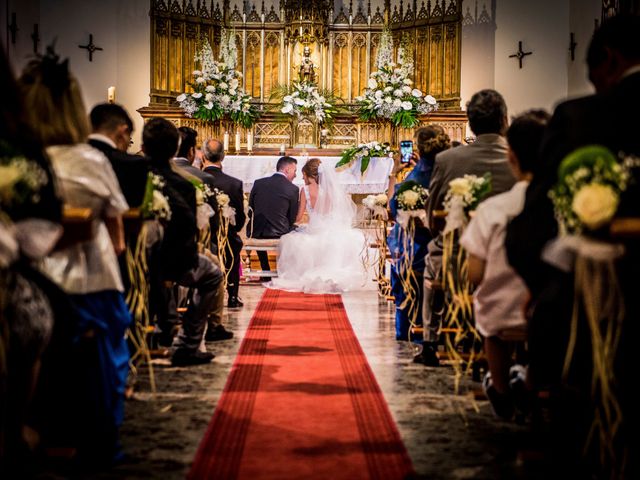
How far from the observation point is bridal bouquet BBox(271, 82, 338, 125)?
11945 mm

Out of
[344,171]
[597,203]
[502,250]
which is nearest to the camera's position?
[597,203]

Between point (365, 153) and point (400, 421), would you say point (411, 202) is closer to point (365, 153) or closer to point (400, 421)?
point (400, 421)

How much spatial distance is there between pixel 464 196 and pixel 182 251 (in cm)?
164

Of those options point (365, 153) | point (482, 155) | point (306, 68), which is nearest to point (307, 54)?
point (306, 68)

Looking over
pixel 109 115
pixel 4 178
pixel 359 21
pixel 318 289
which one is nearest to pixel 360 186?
pixel 318 289

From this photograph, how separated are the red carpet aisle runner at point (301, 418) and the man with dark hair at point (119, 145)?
114 centimetres

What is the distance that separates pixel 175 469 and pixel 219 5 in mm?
11021

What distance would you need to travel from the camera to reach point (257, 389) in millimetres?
4641

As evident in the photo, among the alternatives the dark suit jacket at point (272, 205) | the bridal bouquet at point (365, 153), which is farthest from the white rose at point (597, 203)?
the bridal bouquet at point (365, 153)

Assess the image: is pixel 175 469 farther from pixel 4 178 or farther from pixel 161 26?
pixel 161 26

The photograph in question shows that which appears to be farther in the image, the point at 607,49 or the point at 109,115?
the point at 109,115

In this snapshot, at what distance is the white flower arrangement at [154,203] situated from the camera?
412 centimetres

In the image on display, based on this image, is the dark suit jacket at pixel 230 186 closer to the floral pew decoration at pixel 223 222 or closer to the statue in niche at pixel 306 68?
the floral pew decoration at pixel 223 222

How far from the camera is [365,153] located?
10234mm
